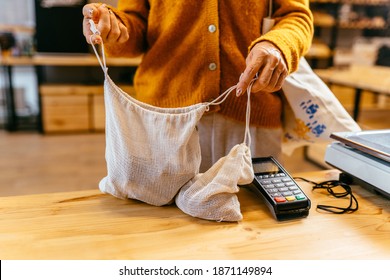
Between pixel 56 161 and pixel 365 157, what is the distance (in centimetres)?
240

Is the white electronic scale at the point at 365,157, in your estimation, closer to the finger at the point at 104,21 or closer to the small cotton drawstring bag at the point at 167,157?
the small cotton drawstring bag at the point at 167,157

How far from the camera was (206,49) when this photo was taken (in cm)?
82

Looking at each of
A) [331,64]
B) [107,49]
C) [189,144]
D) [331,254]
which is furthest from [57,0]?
[331,254]

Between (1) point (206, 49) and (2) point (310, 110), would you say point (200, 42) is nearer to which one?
(1) point (206, 49)

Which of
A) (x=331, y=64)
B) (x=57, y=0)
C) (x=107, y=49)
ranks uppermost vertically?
(x=57, y=0)

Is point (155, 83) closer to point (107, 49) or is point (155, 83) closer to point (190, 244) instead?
point (107, 49)

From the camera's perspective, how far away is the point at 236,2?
0.82 metres

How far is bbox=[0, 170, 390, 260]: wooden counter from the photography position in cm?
58

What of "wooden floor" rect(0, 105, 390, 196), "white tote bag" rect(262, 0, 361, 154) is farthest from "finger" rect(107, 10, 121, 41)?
"wooden floor" rect(0, 105, 390, 196)

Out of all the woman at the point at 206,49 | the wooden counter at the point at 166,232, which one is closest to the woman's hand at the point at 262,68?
the woman at the point at 206,49

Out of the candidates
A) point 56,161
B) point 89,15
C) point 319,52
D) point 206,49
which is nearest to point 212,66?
point 206,49
